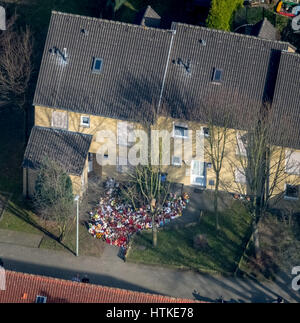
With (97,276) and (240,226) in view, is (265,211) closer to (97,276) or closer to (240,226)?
(240,226)

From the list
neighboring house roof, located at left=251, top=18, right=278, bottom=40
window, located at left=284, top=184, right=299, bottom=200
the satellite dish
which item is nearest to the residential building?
window, located at left=284, top=184, right=299, bottom=200

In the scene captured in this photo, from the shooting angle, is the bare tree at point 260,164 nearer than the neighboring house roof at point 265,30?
Yes

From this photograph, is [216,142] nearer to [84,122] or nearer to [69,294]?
[84,122]

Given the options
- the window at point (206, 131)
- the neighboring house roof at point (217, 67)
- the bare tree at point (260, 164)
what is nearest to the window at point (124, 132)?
the neighboring house roof at point (217, 67)

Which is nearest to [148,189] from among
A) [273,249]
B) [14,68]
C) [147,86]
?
[147,86]

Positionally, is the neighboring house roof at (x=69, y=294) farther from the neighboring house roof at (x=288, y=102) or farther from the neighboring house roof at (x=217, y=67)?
the neighboring house roof at (x=288, y=102)

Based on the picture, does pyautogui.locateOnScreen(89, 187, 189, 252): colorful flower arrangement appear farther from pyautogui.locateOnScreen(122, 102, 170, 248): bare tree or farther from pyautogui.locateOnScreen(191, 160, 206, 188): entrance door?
pyautogui.locateOnScreen(191, 160, 206, 188): entrance door
